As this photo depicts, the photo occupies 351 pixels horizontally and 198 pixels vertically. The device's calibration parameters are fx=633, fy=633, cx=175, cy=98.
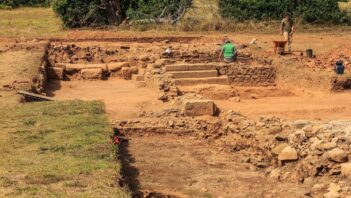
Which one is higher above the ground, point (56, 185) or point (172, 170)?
point (56, 185)

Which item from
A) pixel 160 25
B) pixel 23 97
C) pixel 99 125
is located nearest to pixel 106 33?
pixel 160 25

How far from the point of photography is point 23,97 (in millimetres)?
13875

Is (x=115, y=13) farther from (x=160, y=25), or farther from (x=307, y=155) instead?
(x=307, y=155)

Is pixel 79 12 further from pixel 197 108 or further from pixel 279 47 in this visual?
pixel 197 108

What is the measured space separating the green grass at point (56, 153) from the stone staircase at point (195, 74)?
6154 millimetres

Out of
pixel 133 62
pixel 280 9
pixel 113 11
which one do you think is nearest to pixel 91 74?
pixel 133 62

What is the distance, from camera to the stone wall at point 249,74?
19875mm

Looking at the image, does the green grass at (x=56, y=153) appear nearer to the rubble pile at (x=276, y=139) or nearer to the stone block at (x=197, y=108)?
the rubble pile at (x=276, y=139)

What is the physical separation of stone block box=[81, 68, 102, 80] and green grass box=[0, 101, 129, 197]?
25.1 feet

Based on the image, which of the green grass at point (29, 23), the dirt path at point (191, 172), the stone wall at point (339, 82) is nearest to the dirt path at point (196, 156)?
the dirt path at point (191, 172)

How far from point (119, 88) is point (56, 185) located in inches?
445

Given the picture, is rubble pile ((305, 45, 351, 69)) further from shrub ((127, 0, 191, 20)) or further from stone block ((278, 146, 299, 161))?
shrub ((127, 0, 191, 20))

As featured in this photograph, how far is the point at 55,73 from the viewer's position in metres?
20.3

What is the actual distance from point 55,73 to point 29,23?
13611 mm
